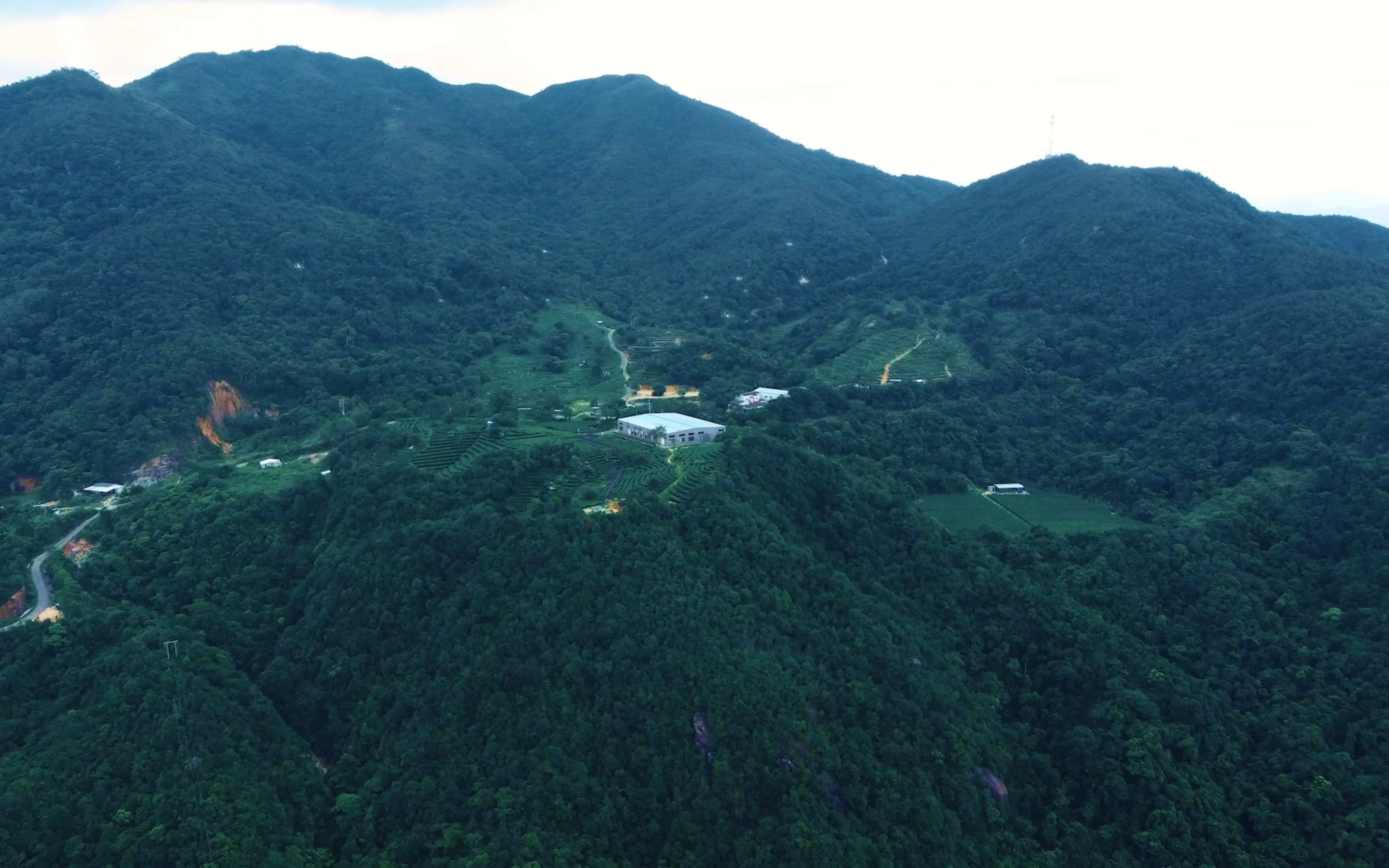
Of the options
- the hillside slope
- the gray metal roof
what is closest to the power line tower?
the hillside slope

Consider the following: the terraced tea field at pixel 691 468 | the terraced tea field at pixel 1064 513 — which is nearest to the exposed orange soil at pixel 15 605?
the terraced tea field at pixel 691 468

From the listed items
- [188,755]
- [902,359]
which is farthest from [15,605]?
[902,359]

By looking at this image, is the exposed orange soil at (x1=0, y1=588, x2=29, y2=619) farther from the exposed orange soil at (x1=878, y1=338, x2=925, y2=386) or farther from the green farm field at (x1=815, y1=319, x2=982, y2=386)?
the exposed orange soil at (x1=878, y1=338, x2=925, y2=386)

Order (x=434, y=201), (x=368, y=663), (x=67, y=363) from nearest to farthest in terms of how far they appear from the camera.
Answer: (x=368, y=663) → (x=67, y=363) → (x=434, y=201)

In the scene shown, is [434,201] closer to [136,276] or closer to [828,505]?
[136,276]

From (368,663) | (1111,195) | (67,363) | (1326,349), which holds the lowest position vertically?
(368,663)

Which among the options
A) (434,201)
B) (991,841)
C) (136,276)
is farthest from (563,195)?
(991,841)

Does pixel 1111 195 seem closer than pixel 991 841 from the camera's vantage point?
No

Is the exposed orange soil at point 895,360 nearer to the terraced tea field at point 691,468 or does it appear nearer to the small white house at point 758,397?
the small white house at point 758,397

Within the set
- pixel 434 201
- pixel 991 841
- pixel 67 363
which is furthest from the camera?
pixel 434 201
